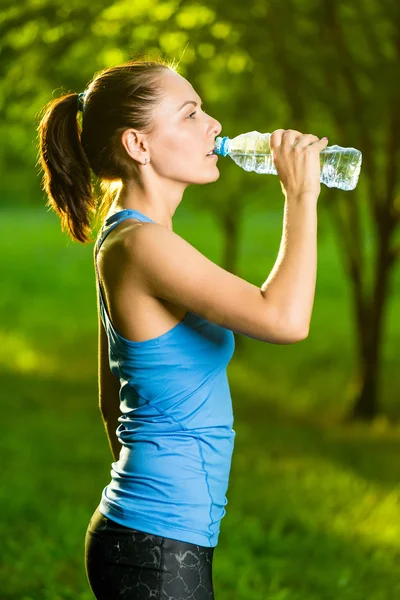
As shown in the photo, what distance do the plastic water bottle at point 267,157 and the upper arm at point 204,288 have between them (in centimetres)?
33

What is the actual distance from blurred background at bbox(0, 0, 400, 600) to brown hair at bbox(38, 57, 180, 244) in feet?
7.95

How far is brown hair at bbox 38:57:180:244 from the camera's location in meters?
1.96

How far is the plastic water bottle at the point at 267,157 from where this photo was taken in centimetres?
206

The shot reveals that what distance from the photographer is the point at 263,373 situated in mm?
11680

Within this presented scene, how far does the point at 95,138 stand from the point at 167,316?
1.50ft

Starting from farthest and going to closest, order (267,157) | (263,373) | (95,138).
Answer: (263,373)
(267,157)
(95,138)

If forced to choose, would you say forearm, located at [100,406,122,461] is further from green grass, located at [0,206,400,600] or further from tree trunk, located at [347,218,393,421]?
tree trunk, located at [347,218,393,421]

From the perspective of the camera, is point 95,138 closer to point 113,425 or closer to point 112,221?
point 112,221

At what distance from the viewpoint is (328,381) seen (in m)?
11.6

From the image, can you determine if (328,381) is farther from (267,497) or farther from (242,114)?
(267,497)

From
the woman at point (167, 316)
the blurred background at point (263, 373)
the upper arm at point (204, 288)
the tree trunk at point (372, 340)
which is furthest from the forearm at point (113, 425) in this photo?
the tree trunk at point (372, 340)

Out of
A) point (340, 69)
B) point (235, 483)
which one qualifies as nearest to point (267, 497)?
point (235, 483)

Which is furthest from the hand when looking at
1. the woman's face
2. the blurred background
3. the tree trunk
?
the tree trunk

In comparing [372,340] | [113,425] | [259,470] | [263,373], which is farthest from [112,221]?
[263,373]
